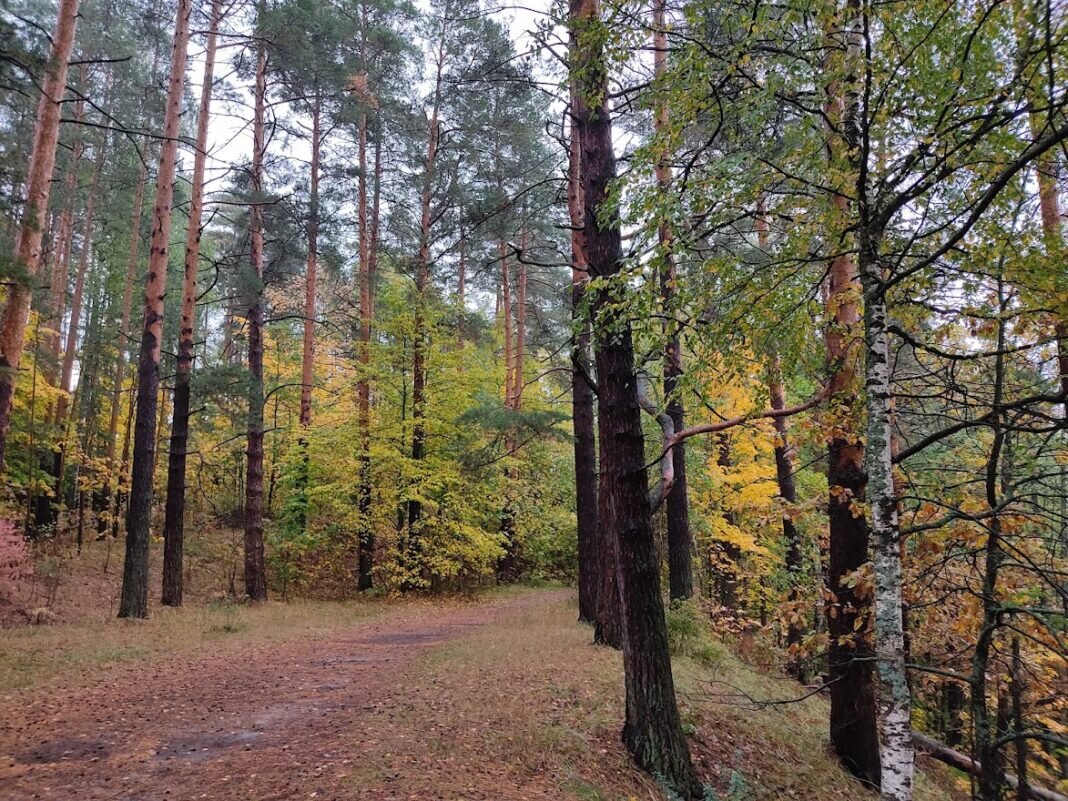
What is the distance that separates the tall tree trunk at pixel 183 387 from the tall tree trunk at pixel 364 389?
4.55 m

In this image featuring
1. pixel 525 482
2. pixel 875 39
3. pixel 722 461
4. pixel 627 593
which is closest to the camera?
pixel 875 39

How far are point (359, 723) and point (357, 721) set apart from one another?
8cm

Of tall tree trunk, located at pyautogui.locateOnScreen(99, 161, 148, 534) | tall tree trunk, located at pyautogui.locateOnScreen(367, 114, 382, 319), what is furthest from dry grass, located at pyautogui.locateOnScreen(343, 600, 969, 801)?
tall tree trunk, located at pyautogui.locateOnScreen(99, 161, 148, 534)

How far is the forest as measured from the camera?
3.90 meters

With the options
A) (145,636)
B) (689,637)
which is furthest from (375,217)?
(689,637)

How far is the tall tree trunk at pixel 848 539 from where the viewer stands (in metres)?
5.34

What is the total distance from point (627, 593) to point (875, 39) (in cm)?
475

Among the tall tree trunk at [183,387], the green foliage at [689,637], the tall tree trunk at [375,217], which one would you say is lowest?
the green foliage at [689,637]

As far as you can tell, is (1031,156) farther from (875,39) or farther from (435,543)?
(435,543)

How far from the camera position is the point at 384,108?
640 inches

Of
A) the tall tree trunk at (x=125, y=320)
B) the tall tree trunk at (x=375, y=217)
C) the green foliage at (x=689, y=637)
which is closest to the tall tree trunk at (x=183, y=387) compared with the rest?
the tall tree trunk at (x=375, y=217)

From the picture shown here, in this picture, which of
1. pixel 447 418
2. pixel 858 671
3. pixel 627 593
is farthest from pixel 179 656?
pixel 447 418

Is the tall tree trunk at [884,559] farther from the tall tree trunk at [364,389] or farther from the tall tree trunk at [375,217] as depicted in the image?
the tall tree trunk at [375,217]

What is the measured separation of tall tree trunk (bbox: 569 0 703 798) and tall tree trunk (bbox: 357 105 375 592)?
11462 mm
